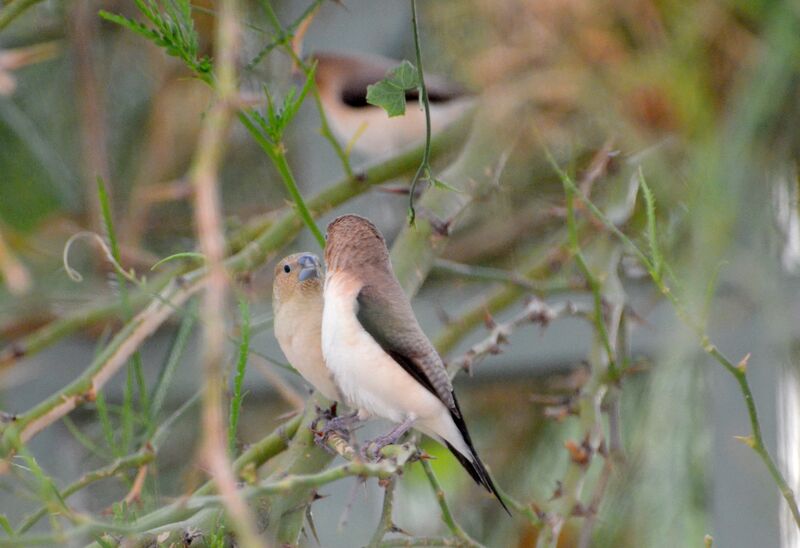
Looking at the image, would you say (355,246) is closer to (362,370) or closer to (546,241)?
(362,370)

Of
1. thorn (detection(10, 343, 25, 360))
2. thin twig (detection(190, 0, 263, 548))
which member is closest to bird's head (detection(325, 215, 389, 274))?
thin twig (detection(190, 0, 263, 548))

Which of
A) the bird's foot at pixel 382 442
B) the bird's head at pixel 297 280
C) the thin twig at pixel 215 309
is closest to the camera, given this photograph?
the thin twig at pixel 215 309

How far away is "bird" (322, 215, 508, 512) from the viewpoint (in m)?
0.64

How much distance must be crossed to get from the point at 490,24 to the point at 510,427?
24.2 inches

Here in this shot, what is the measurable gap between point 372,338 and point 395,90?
6.9 inches

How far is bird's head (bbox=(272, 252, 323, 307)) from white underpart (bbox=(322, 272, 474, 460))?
74 millimetres

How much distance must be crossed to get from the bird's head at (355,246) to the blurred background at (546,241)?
0.25m

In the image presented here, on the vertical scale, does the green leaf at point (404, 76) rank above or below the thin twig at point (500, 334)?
below

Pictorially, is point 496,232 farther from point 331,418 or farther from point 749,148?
point 331,418

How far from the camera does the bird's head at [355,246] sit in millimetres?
649

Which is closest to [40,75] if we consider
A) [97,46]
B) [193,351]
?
[97,46]

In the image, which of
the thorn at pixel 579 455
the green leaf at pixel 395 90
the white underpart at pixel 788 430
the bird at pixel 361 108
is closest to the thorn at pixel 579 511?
the thorn at pixel 579 455

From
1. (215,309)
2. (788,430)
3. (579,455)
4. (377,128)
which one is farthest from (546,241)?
(215,309)

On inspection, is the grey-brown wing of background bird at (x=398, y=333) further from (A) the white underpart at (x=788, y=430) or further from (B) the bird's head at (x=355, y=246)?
(A) the white underpart at (x=788, y=430)
